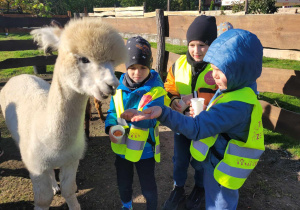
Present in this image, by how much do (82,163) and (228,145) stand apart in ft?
8.26

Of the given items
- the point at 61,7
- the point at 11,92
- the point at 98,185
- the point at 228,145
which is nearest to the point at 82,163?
the point at 98,185

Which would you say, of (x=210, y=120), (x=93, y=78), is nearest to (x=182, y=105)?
(x=210, y=120)

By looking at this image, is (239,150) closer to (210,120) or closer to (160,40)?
(210,120)

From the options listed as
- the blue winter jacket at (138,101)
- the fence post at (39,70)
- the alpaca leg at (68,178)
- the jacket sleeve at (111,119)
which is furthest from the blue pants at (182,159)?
the fence post at (39,70)

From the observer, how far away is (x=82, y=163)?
348 cm

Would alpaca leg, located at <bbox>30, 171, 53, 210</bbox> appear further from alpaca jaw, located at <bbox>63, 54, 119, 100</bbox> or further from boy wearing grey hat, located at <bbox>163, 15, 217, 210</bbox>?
boy wearing grey hat, located at <bbox>163, 15, 217, 210</bbox>

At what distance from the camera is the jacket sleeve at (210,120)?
149 cm

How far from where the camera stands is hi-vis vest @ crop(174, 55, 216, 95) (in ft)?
7.47

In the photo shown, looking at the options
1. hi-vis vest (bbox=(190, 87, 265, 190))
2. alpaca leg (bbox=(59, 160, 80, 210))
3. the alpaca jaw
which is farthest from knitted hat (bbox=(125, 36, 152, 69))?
alpaca leg (bbox=(59, 160, 80, 210))

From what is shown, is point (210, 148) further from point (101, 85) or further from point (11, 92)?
point (11, 92)

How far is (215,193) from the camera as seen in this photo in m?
1.84

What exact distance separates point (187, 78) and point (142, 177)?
1.10m

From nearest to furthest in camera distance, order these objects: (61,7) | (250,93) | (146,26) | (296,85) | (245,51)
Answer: (245,51) → (250,93) → (296,85) → (146,26) → (61,7)

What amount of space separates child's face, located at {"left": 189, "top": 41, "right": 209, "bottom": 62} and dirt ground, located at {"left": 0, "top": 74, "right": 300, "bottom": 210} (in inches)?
68.5
